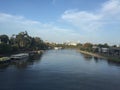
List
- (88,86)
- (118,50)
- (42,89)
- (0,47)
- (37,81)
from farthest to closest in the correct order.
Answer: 1. (118,50)
2. (0,47)
3. (37,81)
4. (88,86)
5. (42,89)

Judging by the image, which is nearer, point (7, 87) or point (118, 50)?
point (7, 87)

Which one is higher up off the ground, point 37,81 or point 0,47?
point 0,47

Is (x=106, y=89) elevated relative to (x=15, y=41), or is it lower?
lower

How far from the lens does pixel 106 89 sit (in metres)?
16.8

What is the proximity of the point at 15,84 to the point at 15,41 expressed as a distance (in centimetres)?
5095

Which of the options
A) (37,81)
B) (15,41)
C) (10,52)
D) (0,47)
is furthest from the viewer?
(15,41)

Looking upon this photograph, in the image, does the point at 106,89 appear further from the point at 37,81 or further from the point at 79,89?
the point at 37,81

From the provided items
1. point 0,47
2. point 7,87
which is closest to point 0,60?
point 0,47

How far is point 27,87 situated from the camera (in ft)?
55.3

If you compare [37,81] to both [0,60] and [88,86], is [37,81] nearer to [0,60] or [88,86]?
[88,86]

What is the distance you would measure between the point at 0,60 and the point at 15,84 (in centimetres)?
1662

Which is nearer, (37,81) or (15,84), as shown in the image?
(15,84)

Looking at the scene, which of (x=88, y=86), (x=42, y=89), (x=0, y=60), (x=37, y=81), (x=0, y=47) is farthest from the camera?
(x=0, y=47)

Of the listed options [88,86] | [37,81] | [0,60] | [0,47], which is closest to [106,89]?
[88,86]
